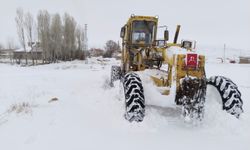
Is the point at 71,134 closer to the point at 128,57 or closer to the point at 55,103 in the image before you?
the point at 55,103

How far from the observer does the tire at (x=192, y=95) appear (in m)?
4.21

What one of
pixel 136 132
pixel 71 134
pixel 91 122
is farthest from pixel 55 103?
pixel 136 132

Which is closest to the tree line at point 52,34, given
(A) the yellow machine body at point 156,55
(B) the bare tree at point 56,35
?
(B) the bare tree at point 56,35

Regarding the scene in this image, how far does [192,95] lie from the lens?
166 inches

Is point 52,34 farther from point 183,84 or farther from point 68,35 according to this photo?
point 183,84

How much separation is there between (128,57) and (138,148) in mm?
4426

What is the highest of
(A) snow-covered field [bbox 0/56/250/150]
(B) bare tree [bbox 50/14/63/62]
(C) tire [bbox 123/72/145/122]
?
(B) bare tree [bbox 50/14/63/62]

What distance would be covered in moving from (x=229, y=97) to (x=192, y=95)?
3.29 feet

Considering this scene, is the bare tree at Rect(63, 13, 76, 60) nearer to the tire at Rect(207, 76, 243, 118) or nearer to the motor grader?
the motor grader

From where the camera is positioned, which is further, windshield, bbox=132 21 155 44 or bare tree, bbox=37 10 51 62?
bare tree, bbox=37 10 51 62

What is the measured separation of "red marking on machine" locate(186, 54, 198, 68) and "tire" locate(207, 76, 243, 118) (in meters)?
0.87

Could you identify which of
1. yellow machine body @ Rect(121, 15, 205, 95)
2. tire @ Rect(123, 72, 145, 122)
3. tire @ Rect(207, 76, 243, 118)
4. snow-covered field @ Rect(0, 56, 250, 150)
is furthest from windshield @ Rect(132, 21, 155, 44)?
tire @ Rect(207, 76, 243, 118)

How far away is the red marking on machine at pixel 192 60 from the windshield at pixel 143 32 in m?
3.38

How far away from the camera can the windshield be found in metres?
7.45
